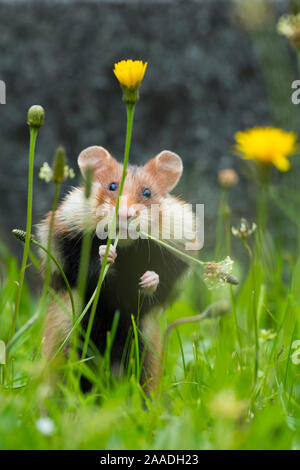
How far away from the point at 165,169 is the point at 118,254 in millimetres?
313

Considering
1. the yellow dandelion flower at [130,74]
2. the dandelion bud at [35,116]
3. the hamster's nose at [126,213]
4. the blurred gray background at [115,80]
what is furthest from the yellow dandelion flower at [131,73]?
the blurred gray background at [115,80]

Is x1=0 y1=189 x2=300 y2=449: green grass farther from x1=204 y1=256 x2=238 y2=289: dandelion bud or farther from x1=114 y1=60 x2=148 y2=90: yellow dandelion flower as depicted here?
x1=114 y1=60 x2=148 y2=90: yellow dandelion flower

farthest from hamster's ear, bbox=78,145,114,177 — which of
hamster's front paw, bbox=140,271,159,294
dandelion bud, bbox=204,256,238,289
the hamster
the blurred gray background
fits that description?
the blurred gray background

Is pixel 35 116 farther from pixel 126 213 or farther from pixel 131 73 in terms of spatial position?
pixel 126 213

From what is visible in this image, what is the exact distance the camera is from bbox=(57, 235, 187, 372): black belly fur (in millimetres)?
1862

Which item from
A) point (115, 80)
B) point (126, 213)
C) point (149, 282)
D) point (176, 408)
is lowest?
point (176, 408)

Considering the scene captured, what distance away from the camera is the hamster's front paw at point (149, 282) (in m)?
1.79

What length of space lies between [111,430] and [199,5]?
8.66ft

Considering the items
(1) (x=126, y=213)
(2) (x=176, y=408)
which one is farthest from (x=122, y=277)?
(2) (x=176, y=408)

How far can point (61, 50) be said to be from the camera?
330 centimetres

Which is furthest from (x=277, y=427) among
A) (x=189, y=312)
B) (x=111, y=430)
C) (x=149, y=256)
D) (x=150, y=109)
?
(x=150, y=109)

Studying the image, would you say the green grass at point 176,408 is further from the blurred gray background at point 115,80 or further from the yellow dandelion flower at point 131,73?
the blurred gray background at point 115,80

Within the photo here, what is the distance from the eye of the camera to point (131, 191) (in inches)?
75.0

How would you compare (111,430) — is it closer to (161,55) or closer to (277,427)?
(277,427)
